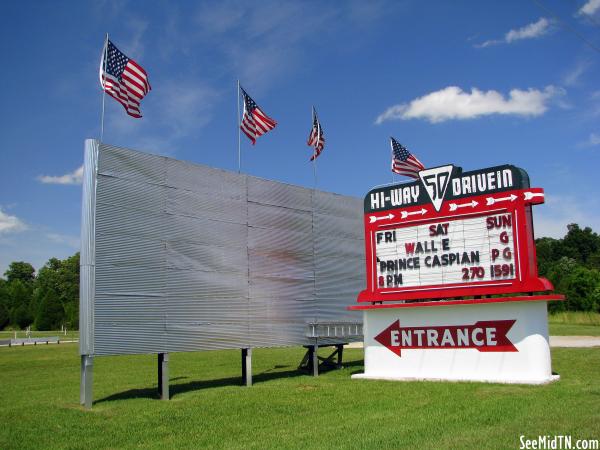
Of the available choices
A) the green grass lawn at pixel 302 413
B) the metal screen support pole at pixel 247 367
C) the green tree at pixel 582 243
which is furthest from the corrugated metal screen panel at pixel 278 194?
the green tree at pixel 582 243

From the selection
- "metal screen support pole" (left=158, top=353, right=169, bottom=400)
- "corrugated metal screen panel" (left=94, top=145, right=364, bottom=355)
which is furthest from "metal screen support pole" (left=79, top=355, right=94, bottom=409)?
"metal screen support pole" (left=158, top=353, right=169, bottom=400)

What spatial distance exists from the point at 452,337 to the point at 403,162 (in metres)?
7.49

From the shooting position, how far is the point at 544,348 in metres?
17.7

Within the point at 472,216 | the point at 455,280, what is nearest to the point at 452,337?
the point at 455,280

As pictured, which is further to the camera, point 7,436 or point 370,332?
point 370,332

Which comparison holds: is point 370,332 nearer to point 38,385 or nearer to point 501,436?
point 501,436

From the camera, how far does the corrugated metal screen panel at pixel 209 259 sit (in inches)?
680

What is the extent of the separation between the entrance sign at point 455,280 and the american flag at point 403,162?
2.15m

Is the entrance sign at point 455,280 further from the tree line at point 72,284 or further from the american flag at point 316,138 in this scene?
the tree line at point 72,284

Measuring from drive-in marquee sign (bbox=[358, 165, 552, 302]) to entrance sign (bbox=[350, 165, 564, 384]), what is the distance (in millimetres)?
32

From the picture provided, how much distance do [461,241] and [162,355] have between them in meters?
10.1

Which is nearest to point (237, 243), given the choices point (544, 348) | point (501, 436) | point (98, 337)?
point (98, 337)

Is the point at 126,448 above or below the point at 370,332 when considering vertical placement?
below

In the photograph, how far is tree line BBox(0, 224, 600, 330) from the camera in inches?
2493
